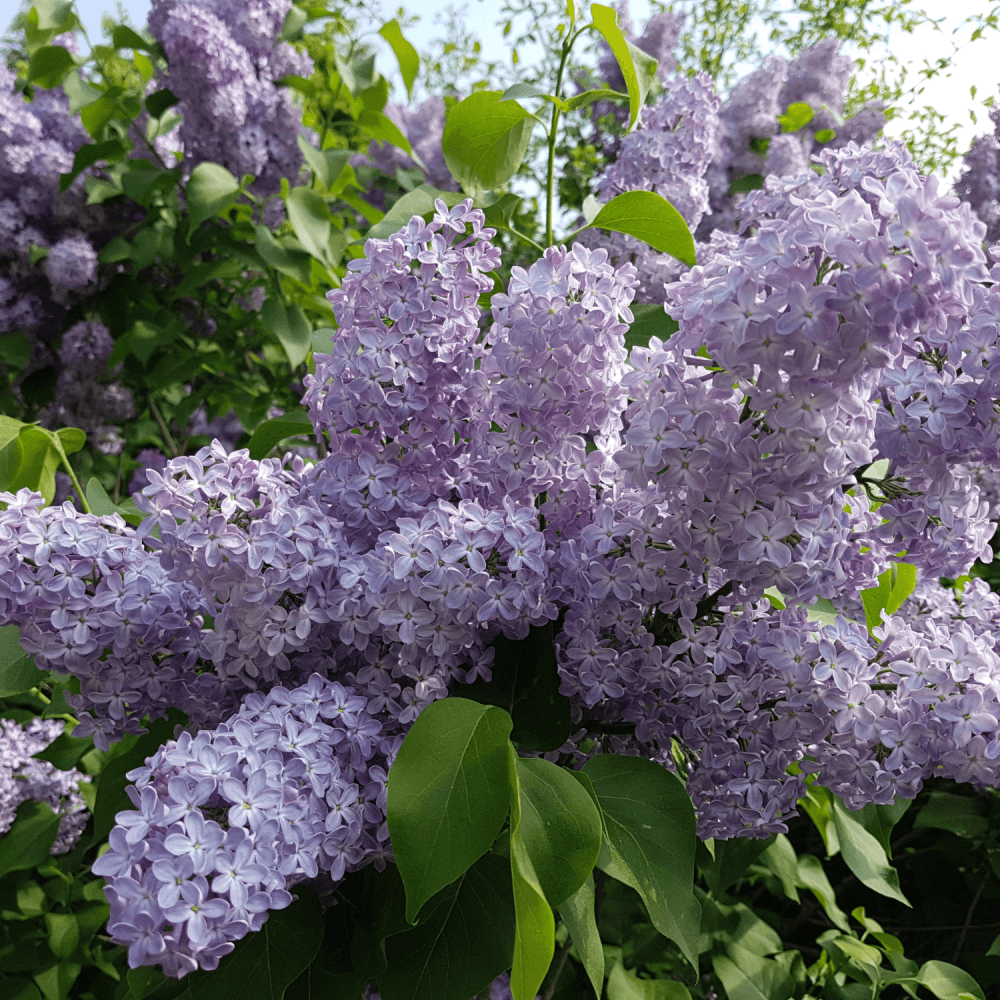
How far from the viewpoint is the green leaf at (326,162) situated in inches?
69.4

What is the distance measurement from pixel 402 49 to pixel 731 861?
1329mm

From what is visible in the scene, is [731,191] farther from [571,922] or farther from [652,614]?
[571,922]

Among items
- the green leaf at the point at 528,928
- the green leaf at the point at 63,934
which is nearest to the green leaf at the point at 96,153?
the green leaf at the point at 63,934

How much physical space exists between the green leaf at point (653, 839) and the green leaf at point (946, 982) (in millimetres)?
733

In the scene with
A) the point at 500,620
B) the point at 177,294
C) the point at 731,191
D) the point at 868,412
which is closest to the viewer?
the point at 868,412

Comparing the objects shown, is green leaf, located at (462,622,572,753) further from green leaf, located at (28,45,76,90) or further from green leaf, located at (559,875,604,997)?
green leaf, located at (28,45,76,90)

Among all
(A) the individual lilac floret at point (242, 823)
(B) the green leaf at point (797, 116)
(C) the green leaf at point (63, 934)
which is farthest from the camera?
(B) the green leaf at point (797, 116)

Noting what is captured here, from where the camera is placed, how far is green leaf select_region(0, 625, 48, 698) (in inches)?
32.5

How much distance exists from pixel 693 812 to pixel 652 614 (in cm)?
16

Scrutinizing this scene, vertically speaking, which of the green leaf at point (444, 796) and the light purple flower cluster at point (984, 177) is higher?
the light purple flower cluster at point (984, 177)

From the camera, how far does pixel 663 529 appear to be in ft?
2.15

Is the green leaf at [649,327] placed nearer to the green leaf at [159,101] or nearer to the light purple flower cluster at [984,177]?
the green leaf at [159,101]

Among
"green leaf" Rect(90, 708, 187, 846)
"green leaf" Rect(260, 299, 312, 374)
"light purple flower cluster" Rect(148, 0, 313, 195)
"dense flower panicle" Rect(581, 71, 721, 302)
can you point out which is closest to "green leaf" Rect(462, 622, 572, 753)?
"green leaf" Rect(90, 708, 187, 846)

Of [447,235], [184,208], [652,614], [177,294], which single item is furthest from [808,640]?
[184,208]
